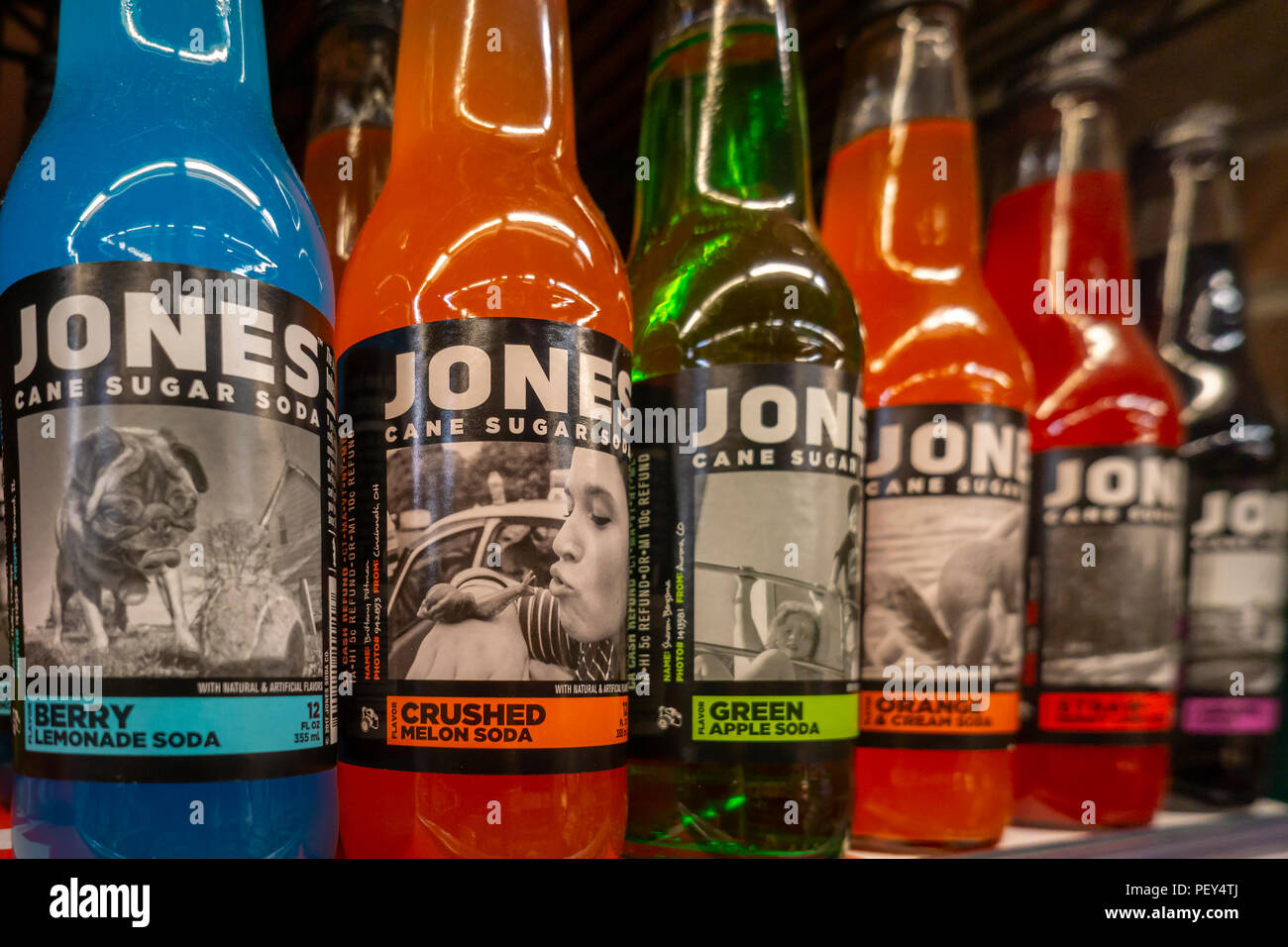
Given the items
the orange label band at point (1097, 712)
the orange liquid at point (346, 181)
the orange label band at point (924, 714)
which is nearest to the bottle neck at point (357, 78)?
the orange liquid at point (346, 181)

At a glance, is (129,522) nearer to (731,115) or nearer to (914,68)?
(731,115)

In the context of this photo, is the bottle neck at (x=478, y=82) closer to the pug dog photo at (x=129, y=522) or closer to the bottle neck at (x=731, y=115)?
the bottle neck at (x=731, y=115)

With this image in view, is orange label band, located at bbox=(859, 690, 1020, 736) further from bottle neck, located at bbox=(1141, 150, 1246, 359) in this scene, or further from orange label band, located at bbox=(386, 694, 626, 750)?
bottle neck, located at bbox=(1141, 150, 1246, 359)

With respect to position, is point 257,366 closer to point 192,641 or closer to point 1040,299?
point 192,641

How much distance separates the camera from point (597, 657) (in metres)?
0.54

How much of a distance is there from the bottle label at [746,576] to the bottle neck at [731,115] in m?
0.15

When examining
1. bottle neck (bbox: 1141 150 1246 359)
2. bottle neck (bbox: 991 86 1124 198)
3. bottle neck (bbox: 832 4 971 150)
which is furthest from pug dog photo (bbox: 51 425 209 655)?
bottle neck (bbox: 1141 150 1246 359)

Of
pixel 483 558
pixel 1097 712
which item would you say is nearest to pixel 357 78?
pixel 483 558

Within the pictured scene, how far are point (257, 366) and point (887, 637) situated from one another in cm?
45

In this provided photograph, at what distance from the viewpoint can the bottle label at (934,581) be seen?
0.70m

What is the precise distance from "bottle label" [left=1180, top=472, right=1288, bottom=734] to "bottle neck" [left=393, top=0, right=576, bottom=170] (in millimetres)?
707

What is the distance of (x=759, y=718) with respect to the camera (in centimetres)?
59

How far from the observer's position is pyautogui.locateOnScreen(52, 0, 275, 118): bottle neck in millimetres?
514

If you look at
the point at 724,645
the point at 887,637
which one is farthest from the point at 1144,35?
the point at 724,645
